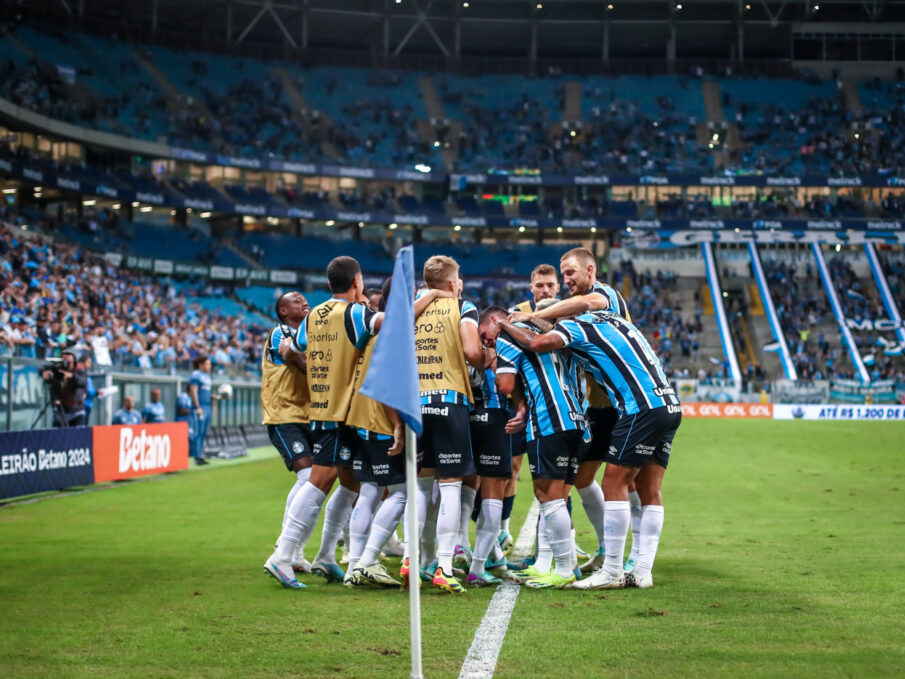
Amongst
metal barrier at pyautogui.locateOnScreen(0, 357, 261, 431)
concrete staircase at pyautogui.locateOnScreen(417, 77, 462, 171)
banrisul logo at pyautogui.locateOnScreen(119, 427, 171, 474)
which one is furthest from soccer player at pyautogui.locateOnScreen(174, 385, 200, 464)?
concrete staircase at pyautogui.locateOnScreen(417, 77, 462, 171)

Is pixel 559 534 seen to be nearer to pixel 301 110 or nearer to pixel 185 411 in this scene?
pixel 185 411

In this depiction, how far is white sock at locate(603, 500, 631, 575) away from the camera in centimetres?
764

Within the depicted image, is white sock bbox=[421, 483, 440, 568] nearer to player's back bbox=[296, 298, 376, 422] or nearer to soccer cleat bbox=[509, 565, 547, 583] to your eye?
soccer cleat bbox=[509, 565, 547, 583]

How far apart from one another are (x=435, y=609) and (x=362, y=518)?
1.42 metres

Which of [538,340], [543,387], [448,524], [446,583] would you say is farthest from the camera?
[543,387]

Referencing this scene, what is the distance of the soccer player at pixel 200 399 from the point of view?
23.2 metres

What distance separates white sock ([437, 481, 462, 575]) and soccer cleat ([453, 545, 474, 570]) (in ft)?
3.90

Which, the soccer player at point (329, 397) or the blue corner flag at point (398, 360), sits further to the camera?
the soccer player at point (329, 397)

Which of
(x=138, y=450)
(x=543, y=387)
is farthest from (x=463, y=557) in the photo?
(x=138, y=450)

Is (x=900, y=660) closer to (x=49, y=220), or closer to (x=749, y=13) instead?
(x=49, y=220)

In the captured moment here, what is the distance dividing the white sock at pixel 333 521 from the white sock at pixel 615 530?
7.18 ft

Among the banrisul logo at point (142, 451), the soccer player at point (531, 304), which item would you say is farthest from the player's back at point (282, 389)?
the banrisul logo at point (142, 451)

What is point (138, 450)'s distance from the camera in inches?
794

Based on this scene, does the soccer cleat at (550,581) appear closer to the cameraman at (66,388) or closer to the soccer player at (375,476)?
the soccer player at (375,476)
